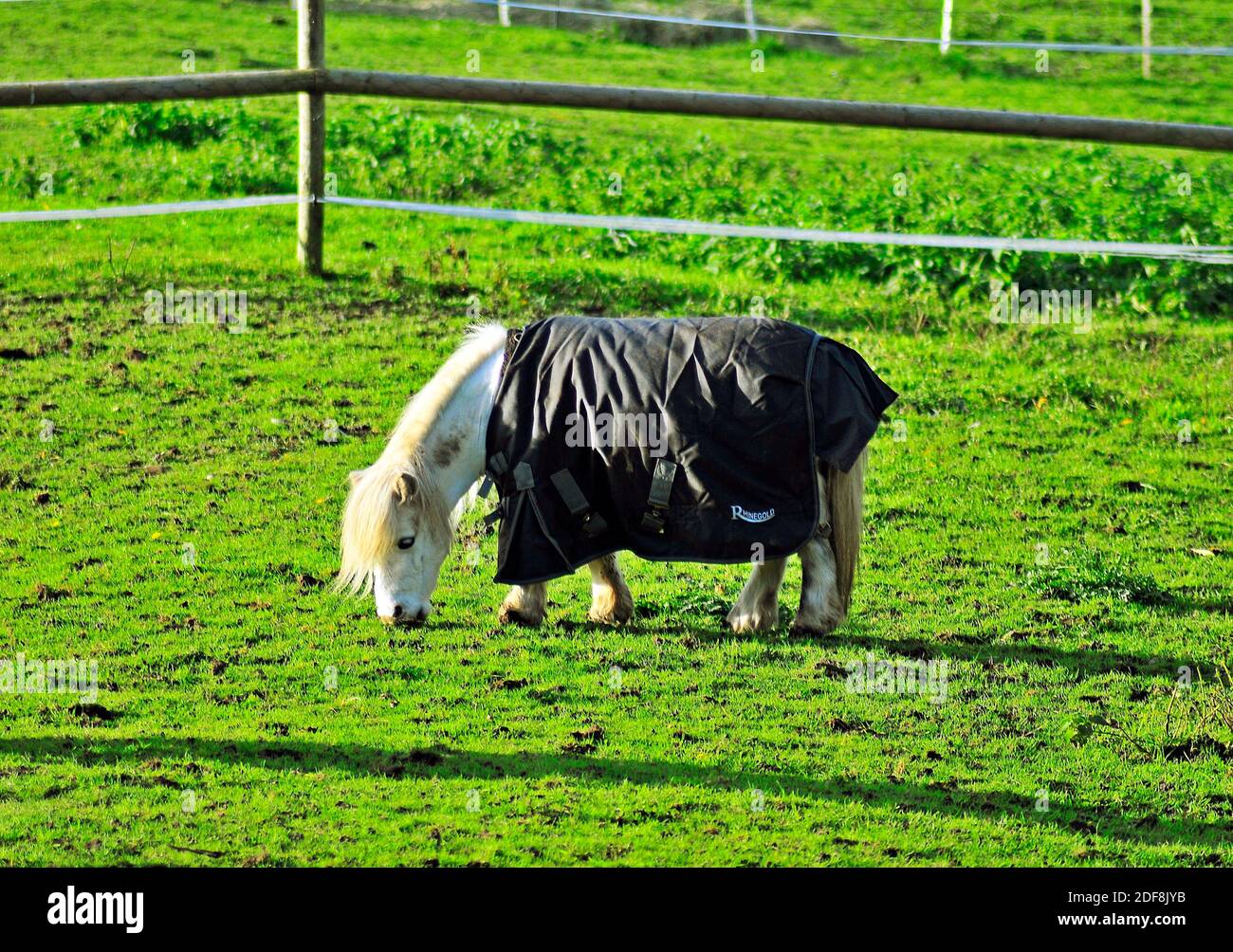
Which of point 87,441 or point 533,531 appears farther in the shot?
point 87,441

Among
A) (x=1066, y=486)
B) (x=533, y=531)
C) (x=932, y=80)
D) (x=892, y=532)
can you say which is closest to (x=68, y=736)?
(x=533, y=531)

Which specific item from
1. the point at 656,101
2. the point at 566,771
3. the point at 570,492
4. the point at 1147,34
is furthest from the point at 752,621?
the point at 1147,34

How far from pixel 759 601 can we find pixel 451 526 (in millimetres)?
1528

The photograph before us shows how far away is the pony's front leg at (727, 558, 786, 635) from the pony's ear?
170 cm

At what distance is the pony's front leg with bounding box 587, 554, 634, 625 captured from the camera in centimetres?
718

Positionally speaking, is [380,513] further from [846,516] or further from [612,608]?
[846,516]

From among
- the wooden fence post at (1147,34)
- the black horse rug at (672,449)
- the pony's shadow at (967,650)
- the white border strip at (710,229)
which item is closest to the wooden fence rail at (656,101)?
the white border strip at (710,229)

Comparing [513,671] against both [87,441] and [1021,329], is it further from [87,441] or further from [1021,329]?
[1021,329]

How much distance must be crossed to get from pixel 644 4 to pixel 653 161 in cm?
1012

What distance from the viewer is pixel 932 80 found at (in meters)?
20.6

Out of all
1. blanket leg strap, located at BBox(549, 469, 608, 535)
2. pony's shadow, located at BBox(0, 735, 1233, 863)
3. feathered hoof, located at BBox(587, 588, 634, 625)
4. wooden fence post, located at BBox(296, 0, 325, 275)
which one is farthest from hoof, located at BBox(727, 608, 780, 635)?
wooden fence post, located at BBox(296, 0, 325, 275)

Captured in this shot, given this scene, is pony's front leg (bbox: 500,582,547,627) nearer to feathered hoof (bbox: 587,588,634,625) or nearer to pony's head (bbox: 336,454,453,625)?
feathered hoof (bbox: 587,588,634,625)

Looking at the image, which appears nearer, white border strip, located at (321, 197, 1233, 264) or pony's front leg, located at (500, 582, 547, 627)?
pony's front leg, located at (500, 582, 547, 627)

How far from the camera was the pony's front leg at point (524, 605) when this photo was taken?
718 centimetres
